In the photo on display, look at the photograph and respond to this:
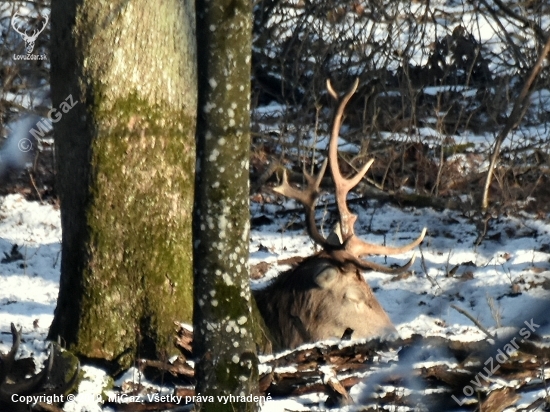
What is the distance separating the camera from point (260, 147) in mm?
8852

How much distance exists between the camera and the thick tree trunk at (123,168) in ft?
15.4

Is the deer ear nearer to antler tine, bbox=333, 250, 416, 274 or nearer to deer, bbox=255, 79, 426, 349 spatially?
deer, bbox=255, 79, 426, 349

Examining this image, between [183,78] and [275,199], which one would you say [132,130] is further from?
[275,199]

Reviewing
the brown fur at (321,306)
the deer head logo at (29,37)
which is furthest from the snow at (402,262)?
the deer head logo at (29,37)

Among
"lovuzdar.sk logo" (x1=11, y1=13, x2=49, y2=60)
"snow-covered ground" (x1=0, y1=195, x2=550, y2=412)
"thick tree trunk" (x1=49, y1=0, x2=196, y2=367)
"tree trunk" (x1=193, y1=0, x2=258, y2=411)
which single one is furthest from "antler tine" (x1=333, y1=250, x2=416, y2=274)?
"lovuzdar.sk logo" (x1=11, y1=13, x2=49, y2=60)

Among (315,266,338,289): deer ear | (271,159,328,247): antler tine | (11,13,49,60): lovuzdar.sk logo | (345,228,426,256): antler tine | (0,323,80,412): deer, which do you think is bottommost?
(0,323,80,412): deer

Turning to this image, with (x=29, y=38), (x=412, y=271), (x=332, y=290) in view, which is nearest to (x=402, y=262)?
(x=412, y=271)

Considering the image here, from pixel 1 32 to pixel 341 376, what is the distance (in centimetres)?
757

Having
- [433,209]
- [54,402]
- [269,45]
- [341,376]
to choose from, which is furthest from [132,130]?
[269,45]

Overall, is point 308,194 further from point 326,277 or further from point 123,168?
point 123,168

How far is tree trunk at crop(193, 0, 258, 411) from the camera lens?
3871 mm

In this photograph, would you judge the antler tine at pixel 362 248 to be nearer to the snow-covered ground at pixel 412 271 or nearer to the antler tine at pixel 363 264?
the antler tine at pixel 363 264

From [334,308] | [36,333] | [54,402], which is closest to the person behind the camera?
[54,402]

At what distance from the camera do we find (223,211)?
399 centimetres
